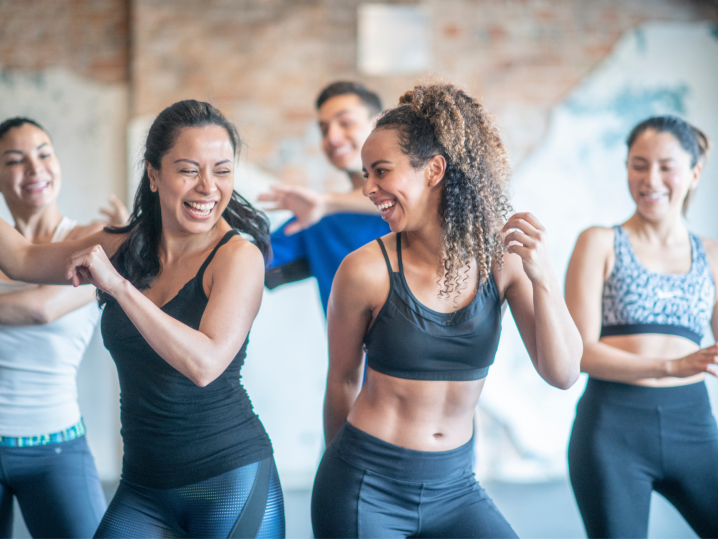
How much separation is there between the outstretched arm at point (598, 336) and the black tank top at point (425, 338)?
1.79 ft

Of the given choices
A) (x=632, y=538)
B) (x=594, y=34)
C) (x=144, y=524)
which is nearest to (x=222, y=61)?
(x=594, y=34)

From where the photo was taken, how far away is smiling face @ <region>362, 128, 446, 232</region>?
148 cm

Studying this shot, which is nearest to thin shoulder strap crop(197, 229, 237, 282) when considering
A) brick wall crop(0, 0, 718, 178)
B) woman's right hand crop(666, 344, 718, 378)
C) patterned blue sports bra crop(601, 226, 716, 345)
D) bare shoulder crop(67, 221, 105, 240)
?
bare shoulder crop(67, 221, 105, 240)

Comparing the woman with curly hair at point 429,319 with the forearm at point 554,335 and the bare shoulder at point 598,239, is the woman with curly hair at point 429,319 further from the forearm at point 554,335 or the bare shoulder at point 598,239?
the bare shoulder at point 598,239

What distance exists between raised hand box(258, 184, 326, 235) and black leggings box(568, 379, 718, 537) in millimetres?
1098

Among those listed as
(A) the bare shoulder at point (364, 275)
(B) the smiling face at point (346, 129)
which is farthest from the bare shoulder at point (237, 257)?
(B) the smiling face at point (346, 129)

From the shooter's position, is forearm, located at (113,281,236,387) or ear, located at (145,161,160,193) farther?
ear, located at (145,161,160,193)

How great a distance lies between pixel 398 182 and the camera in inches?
57.8

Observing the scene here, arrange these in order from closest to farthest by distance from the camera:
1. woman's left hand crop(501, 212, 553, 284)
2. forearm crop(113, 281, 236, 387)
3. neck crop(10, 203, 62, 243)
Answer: forearm crop(113, 281, 236, 387)
woman's left hand crop(501, 212, 553, 284)
neck crop(10, 203, 62, 243)

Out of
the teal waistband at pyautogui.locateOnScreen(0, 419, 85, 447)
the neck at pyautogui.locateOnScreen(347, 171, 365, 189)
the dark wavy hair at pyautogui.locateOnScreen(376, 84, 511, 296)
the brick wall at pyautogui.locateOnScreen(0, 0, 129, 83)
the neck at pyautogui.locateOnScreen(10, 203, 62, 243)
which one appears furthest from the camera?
the brick wall at pyautogui.locateOnScreen(0, 0, 129, 83)

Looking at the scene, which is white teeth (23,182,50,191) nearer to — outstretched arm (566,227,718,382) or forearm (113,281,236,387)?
forearm (113,281,236,387)

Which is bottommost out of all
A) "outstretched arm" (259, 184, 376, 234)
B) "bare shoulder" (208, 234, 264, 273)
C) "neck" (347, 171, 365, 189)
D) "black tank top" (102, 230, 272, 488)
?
"black tank top" (102, 230, 272, 488)

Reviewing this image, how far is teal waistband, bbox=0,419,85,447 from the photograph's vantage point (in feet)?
5.96

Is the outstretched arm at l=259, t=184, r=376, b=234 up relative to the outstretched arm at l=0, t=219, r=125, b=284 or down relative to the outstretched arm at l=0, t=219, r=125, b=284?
up
